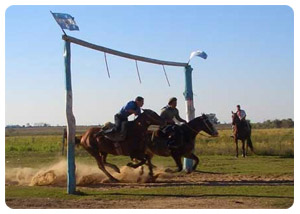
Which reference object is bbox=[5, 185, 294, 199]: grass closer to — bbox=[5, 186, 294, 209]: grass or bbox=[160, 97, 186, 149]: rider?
bbox=[5, 186, 294, 209]: grass

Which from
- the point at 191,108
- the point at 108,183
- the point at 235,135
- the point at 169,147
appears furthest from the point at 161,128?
the point at 235,135

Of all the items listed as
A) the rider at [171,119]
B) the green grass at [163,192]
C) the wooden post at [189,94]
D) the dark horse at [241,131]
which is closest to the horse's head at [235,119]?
the dark horse at [241,131]

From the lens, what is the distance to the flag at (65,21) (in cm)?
1360

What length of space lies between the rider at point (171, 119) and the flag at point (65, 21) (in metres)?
4.30

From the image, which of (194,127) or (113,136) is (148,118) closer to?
(113,136)

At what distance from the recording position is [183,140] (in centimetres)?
1609

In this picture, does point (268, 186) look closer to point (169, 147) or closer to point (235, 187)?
point (235, 187)

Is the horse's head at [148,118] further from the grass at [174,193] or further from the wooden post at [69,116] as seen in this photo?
the wooden post at [69,116]

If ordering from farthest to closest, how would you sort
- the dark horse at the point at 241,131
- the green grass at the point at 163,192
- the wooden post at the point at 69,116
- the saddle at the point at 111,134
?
the dark horse at the point at 241,131 → the saddle at the point at 111,134 → the wooden post at the point at 69,116 → the green grass at the point at 163,192

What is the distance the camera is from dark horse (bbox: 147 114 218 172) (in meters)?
16.1

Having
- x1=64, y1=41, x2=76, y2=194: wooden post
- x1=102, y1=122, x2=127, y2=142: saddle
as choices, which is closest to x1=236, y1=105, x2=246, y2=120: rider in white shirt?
x1=102, y1=122, x2=127, y2=142: saddle

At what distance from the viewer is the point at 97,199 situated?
12648 mm

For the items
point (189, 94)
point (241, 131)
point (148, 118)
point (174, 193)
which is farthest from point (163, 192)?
point (241, 131)

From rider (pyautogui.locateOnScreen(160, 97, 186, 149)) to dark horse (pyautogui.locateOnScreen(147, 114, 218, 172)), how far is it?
10cm
